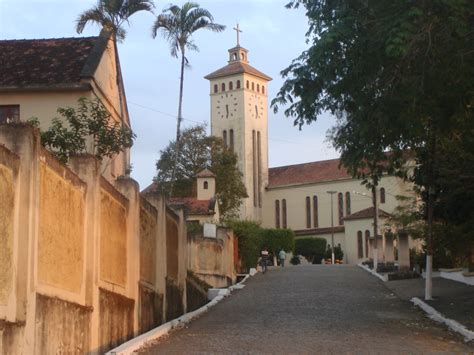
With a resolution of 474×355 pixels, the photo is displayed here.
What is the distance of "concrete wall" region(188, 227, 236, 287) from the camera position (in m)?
25.7

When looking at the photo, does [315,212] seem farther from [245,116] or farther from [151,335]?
[151,335]

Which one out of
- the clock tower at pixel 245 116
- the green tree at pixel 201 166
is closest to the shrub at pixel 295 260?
the green tree at pixel 201 166

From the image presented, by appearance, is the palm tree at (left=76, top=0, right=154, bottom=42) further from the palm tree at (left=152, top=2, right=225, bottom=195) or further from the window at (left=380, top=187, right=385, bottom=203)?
the window at (left=380, top=187, right=385, bottom=203)

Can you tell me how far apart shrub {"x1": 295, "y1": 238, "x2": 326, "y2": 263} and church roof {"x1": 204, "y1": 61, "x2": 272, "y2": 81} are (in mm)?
27641

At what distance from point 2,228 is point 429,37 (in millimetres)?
8582

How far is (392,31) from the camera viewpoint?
41.3 feet

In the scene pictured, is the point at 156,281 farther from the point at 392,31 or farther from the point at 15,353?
the point at 15,353

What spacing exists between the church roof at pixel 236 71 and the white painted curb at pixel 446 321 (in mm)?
79318

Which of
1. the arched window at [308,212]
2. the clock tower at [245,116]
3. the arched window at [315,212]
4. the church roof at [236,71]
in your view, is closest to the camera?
the arched window at [315,212]

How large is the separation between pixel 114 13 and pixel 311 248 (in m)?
52.7

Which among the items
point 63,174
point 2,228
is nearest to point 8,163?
point 2,228

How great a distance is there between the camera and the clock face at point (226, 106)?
9828 centimetres

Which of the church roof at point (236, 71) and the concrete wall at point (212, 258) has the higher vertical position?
the church roof at point (236, 71)

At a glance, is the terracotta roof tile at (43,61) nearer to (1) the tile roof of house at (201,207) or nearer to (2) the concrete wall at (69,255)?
(2) the concrete wall at (69,255)
